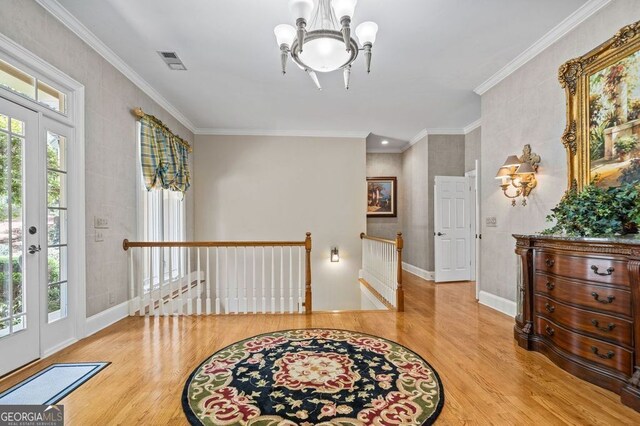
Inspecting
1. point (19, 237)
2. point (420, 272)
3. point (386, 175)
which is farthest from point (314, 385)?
point (386, 175)

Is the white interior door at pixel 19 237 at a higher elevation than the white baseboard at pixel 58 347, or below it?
higher

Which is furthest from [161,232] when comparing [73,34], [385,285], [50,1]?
[385,285]

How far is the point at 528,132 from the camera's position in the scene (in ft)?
11.1

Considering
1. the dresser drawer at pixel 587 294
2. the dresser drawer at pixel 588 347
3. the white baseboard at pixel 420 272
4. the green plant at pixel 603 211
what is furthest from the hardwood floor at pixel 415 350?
the white baseboard at pixel 420 272

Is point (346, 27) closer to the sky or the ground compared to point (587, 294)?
closer to the sky

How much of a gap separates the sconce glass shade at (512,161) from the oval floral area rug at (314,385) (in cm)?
236

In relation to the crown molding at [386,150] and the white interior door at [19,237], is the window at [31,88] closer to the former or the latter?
the white interior door at [19,237]

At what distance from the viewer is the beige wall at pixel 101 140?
2.50 metres

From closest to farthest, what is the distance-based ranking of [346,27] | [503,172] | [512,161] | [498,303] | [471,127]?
[346,27] → [512,161] → [503,172] → [498,303] → [471,127]

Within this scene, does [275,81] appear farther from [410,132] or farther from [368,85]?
[410,132]

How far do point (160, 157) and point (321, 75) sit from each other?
2.47 metres

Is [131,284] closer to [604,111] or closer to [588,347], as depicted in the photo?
[588,347]

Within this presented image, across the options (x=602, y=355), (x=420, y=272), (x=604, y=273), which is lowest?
(x=420, y=272)

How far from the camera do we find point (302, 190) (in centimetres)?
604
